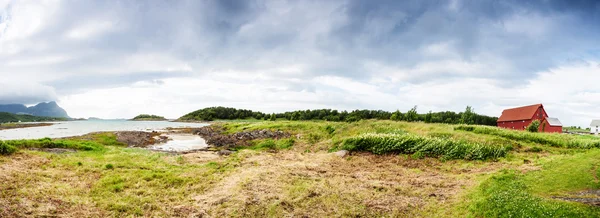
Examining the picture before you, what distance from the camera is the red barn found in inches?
1983

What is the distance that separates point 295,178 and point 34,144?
21.9 m

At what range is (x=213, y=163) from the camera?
19250mm

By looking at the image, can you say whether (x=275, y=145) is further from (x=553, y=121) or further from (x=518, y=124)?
(x=553, y=121)

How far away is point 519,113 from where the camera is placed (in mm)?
56562

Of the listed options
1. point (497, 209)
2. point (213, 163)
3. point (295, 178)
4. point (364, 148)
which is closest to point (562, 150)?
point (364, 148)

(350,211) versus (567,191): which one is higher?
(567,191)

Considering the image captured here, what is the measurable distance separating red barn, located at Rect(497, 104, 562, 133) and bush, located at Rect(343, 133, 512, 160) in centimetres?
3834

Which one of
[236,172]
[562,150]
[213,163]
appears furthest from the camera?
[562,150]

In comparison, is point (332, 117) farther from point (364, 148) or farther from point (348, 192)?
point (348, 192)

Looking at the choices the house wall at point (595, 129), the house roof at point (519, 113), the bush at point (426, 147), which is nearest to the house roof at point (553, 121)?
the house roof at point (519, 113)

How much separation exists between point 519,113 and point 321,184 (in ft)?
191

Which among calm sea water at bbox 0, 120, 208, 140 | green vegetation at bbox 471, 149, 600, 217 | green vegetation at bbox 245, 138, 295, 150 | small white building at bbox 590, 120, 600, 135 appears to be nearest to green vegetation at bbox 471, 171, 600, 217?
green vegetation at bbox 471, 149, 600, 217

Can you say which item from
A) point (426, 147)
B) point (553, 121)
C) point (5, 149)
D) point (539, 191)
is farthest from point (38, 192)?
point (553, 121)

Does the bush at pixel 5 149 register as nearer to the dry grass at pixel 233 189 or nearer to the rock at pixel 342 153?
the dry grass at pixel 233 189
